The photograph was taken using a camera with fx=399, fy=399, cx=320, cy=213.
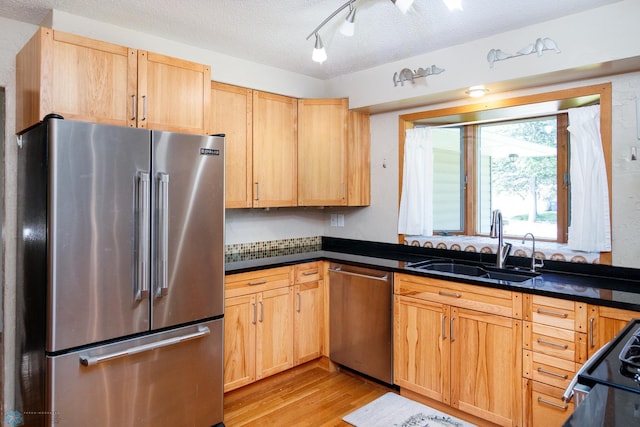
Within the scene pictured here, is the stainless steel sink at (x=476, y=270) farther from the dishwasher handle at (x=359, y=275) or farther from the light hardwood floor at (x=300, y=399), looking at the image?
the light hardwood floor at (x=300, y=399)

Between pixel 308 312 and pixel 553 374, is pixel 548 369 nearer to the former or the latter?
pixel 553 374

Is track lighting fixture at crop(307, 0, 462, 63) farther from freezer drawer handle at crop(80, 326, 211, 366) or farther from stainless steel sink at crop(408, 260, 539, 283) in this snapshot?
freezer drawer handle at crop(80, 326, 211, 366)

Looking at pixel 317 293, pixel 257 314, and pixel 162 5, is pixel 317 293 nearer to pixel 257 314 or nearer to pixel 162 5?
pixel 257 314

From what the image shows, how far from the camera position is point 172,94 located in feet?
8.05

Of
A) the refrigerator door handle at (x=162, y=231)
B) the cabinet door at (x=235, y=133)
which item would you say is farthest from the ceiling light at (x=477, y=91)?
the refrigerator door handle at (x=162, y=231)

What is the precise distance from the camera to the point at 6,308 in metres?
2.40

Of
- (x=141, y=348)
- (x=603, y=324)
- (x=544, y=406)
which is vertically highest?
(x=603, y=324)

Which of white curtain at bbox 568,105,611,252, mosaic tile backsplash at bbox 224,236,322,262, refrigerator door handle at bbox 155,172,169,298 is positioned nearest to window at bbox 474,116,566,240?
white curtain at bbox 568,105,611,252

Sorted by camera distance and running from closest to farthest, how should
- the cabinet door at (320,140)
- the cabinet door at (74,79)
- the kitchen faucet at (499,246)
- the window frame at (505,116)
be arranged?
1. the cabinet door at (74,79)
2. the window frame at (505,116)
3. the kitchen faucet at (499,246)
4. the cabinet door at (320,140)

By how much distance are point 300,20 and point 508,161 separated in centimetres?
190

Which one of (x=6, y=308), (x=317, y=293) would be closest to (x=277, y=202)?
(x=317, y=293)

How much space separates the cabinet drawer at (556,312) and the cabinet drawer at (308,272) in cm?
161

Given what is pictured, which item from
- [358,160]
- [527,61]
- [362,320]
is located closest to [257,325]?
[362,320]

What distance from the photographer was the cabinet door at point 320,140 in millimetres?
3502
